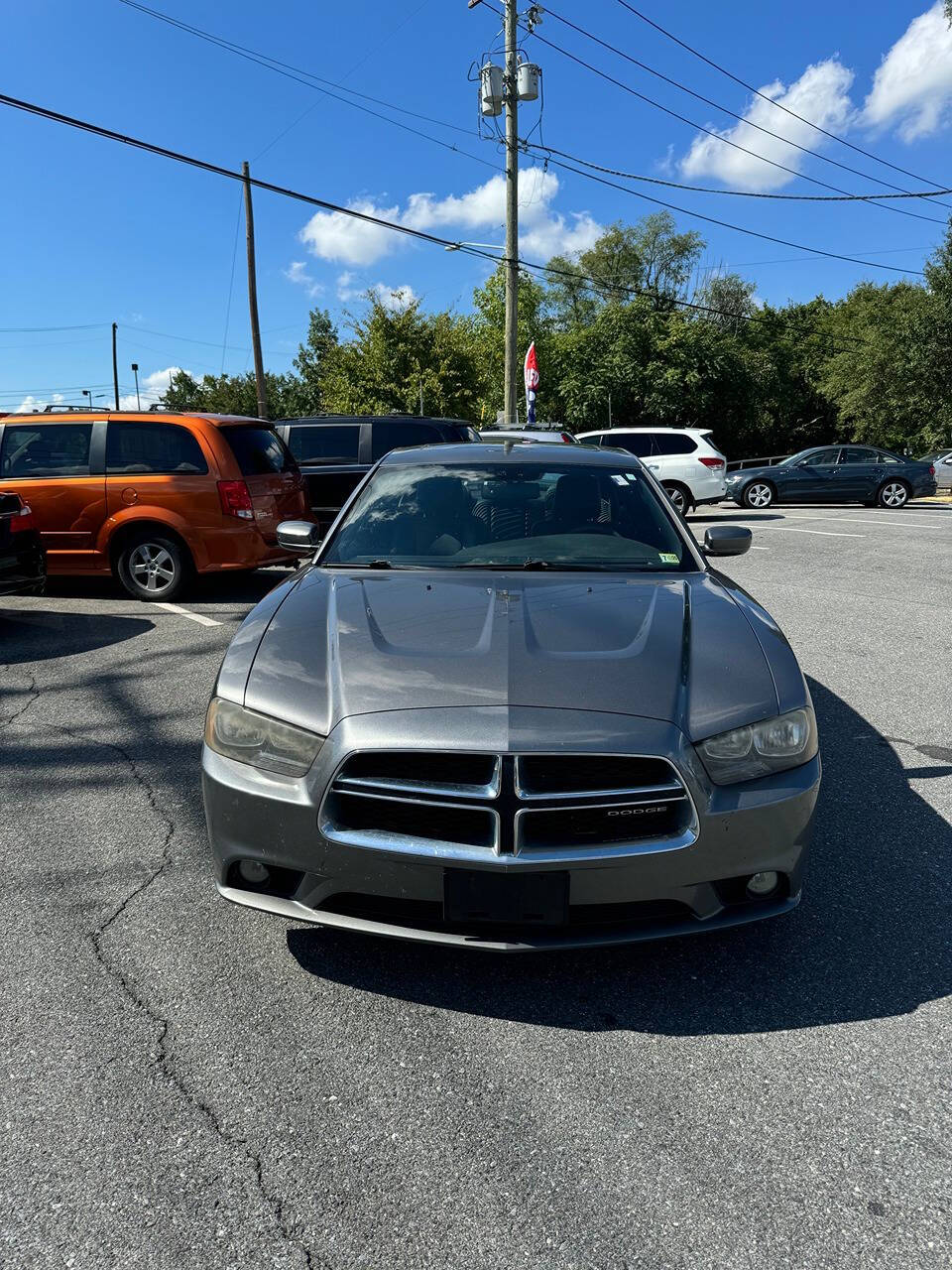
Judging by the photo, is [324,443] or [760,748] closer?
[760,748]

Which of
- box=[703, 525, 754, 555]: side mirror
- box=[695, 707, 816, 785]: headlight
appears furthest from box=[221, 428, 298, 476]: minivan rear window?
box=[695, 707, 816, 785]: headlight

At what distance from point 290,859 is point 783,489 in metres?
20.1

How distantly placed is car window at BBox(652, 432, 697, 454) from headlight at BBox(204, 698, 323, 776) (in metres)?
16.4

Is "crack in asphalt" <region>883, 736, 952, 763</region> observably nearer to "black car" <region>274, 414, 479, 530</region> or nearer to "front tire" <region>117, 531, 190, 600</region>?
"front tire" <region>117, 531, 190, 600</region>

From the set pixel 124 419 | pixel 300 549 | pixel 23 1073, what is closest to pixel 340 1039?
pixel 23 1073

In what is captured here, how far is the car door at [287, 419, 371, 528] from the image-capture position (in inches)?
450

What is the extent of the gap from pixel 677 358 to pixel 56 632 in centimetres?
3905

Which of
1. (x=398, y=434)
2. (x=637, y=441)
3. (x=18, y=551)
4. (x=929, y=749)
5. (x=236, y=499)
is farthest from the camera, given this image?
(x=637, y=441)

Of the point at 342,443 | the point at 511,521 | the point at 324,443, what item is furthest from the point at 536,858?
the point at 324,443

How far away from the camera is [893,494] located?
2059 cm

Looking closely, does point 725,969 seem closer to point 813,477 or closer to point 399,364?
point 813,477

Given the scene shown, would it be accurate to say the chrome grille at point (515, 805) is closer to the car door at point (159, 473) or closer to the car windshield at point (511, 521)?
the car windshield at point (511, 521)

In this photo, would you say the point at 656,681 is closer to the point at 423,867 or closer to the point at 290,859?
the point at 423,867

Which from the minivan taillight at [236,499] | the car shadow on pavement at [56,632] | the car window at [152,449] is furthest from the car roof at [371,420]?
the car shadow on pavement at [56,632]
